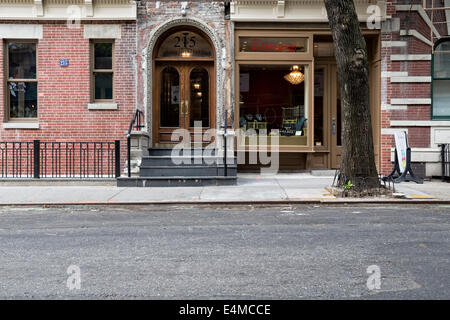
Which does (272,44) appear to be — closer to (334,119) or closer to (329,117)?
(329,117)

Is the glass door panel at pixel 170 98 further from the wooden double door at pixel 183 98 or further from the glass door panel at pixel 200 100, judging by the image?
the glass door panel at pixel 200 100

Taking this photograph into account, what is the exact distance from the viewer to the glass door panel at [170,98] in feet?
47.8

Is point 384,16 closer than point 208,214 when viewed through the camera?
No

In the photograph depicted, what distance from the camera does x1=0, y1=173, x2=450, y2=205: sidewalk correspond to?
32.2 ft

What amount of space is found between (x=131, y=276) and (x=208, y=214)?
398cm

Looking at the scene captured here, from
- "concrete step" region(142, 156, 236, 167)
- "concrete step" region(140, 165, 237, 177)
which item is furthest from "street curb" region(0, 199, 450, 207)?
"concrete step" region(142, 156, 236, 167)

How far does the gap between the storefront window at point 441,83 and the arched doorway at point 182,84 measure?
6.42 m

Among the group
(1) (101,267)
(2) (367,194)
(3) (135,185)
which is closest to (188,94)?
(3) (135,185)

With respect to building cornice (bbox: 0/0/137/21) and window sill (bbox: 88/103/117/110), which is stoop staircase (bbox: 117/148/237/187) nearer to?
window sill (bbox: 88/103/117/110)

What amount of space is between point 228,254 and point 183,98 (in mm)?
9687

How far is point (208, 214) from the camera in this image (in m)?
8.50

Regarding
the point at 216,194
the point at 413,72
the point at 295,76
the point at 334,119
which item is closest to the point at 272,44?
the point at 295,76

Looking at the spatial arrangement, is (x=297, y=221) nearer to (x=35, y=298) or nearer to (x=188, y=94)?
(x=35, y=298)

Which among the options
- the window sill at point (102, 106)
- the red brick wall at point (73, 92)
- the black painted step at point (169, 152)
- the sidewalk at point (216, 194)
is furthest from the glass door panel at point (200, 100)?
the sidewalk at point (216, 194)
